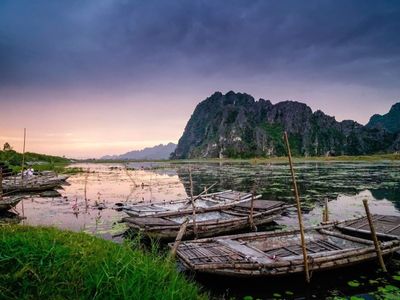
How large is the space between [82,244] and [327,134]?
207 meters

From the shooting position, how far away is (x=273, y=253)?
9.30 m

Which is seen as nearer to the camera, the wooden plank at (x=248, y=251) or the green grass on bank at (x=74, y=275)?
the green grass on bank at (x=74, y=275)

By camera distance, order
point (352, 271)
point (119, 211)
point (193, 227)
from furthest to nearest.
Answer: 1. point (119, 211)
2. point (193, 227)
3. point (352, 271)

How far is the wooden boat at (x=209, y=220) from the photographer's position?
12242 millimetres

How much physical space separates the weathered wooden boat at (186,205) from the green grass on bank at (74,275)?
28.3 feet

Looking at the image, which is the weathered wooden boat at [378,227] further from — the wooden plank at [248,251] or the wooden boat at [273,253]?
the wooden plank at [248,251]

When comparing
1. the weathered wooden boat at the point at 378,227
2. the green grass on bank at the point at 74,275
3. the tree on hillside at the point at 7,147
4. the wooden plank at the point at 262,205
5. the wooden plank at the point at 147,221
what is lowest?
the wooden plank at the point at 147,221

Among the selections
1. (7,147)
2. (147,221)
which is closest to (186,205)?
(147,221)

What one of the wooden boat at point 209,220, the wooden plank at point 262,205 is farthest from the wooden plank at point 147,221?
the wooden plank at point 262,205

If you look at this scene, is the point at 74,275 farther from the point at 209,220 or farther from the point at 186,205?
the point at 186,205

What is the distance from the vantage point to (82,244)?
21.1ft

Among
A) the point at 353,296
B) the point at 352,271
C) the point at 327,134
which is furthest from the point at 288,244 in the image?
the point at 327,134

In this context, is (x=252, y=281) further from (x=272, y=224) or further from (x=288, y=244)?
(x=272, y=224)

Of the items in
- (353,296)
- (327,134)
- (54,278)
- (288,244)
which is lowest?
(353,296)
